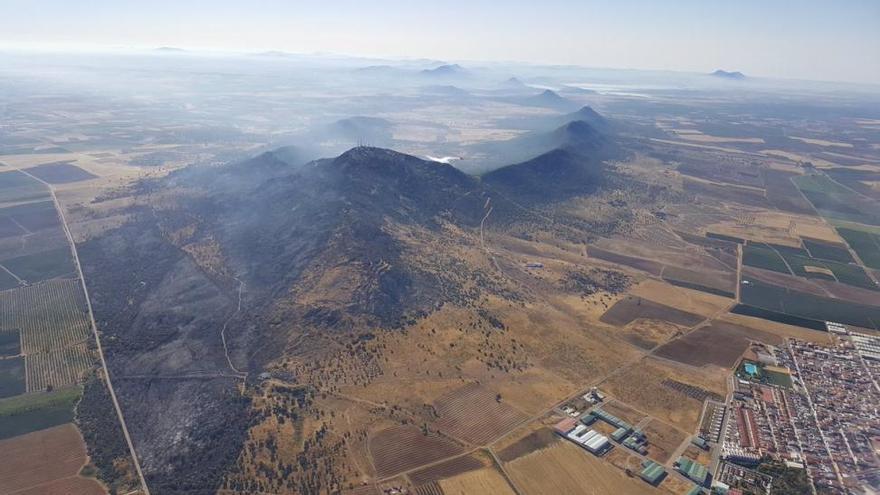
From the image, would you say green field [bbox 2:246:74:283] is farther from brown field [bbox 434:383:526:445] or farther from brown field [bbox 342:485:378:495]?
brown field [bbox 434:383:526:445]

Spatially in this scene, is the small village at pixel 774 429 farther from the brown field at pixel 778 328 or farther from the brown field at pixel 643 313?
the brown field at pixel 643 313

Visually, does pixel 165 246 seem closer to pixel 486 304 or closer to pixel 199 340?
pixel 199 340

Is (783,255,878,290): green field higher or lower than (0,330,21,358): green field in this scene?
higher

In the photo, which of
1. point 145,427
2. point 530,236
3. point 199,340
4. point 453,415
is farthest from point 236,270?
point 530,236

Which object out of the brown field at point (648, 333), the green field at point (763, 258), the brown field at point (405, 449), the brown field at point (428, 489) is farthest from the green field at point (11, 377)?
the green field at point (763, 258)

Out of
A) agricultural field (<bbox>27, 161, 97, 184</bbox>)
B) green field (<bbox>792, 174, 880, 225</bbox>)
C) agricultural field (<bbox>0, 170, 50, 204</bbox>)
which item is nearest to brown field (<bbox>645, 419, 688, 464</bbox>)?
green field (<bbox>792, 174, 880, 225</bbox>)

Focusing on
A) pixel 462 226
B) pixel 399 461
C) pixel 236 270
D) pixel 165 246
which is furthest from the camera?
pixel 462 226
